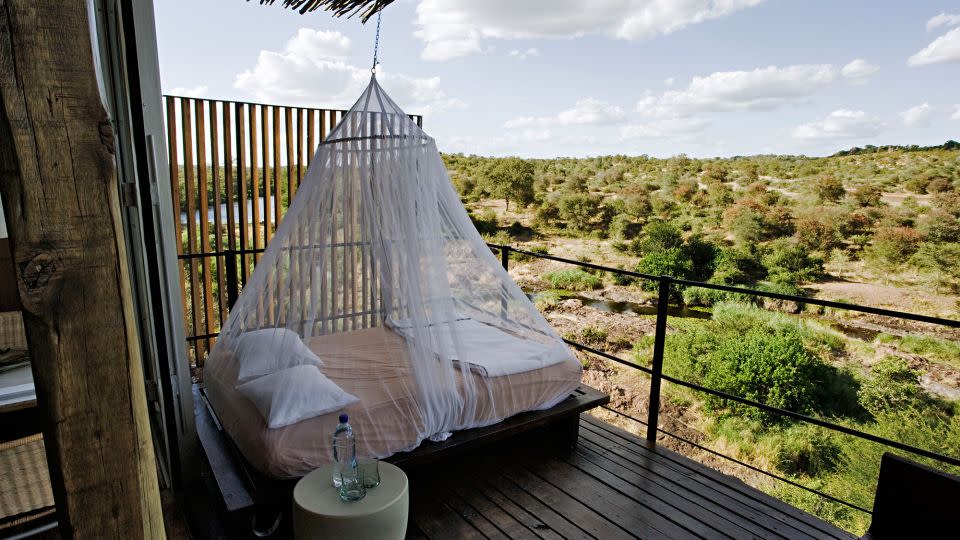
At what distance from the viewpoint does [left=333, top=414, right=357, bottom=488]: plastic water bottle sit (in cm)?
193

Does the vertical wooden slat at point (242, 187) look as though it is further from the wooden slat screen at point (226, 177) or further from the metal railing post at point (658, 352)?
the metal railing post at point (658, 352)

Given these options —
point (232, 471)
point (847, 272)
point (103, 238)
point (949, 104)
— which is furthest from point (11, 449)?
point (949, 104)

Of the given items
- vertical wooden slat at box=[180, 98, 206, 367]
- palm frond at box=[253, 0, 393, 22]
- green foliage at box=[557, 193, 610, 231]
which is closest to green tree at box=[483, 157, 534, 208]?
green foliage at box=[557, 193, 610, 231]

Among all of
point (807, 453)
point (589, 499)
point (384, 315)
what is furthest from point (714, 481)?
point (807, 453)

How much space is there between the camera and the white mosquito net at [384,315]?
2432 millimetres

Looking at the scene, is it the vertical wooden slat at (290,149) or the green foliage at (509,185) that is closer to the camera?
the vertical wooden slat at (290,149)

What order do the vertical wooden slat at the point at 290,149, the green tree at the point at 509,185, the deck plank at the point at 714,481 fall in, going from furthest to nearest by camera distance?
1. the green tree at the point at 509,185
2. the vertical wooden slat at the point at 290,149
3. the deck plank at the point at 714,481

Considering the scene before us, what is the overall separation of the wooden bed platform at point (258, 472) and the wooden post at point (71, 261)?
128 cm

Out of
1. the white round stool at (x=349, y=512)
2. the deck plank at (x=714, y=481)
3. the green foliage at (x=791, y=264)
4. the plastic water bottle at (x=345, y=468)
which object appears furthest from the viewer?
the green foliage at (x=791, y=264)

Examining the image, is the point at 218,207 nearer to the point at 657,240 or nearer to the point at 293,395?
the point at 293,395

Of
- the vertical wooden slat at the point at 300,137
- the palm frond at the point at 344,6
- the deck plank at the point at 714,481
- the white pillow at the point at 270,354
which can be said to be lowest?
the deck plank at the point at 714,481

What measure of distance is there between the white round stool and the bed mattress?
0.31 m

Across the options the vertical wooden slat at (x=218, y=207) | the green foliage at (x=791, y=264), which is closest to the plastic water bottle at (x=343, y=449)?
the vertical wooden slat at (x=218, y=207)

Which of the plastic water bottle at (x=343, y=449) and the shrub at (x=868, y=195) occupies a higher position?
the shrub at (x=868, y=195)
